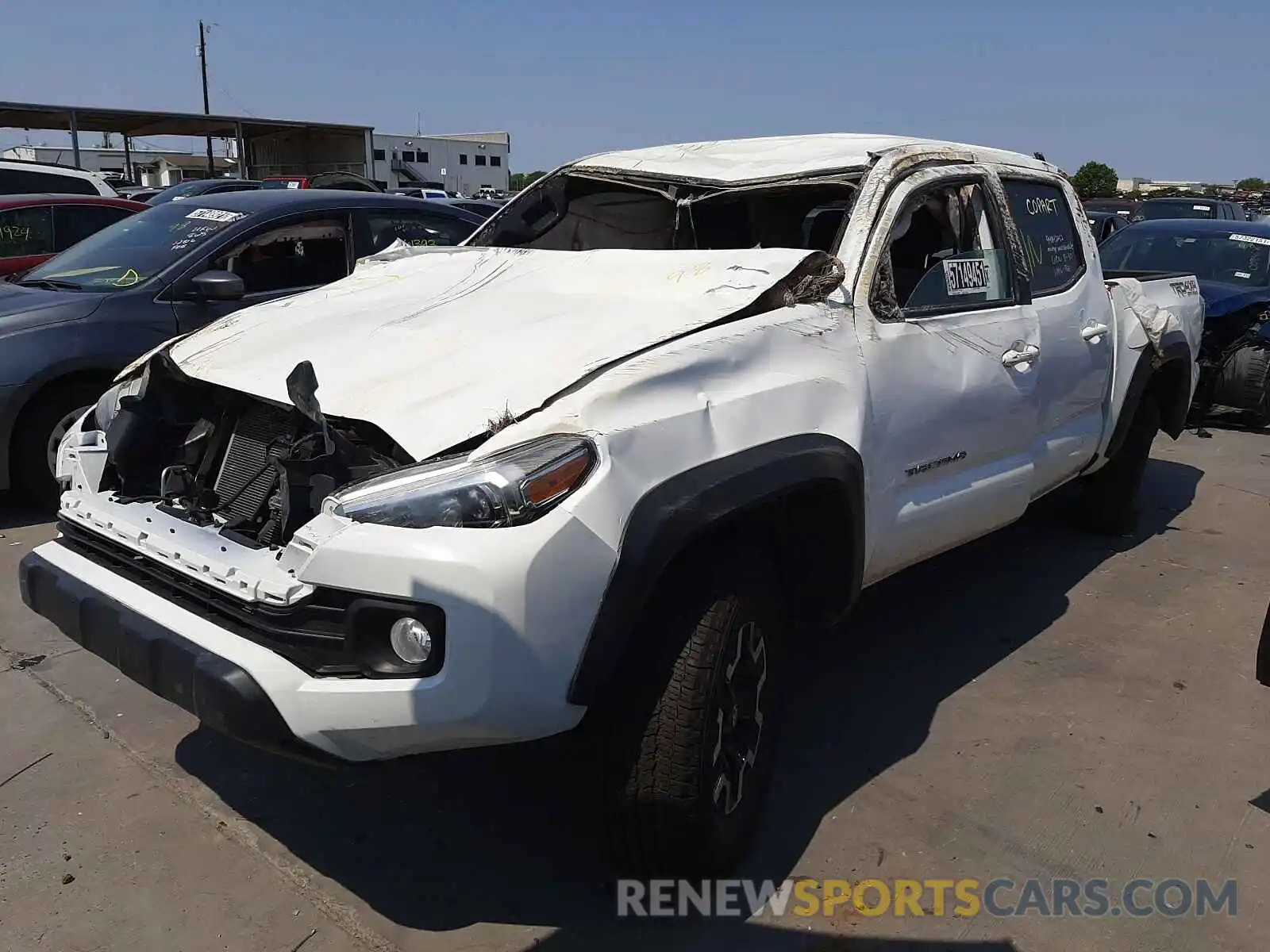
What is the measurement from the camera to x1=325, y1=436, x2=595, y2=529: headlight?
205 cm

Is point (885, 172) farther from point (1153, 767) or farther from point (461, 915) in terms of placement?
point (461, 915)

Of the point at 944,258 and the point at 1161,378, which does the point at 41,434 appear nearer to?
the point at 944,258

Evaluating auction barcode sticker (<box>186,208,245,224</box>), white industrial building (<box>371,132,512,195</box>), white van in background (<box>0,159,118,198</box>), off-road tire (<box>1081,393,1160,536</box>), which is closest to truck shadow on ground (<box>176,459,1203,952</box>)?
off-road tire (<box>1081,393,1160,536</box>)

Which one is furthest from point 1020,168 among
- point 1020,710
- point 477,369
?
point 477,369

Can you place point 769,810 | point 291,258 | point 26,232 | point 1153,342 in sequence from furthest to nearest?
point 26,232
point 291,258
point 1153,342
point 769,810

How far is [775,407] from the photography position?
2.57 meters

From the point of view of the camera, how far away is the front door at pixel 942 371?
9.80 feet

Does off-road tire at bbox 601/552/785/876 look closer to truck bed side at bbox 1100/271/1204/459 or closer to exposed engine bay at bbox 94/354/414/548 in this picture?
exposed engine bay at bbox 94/354/414/548

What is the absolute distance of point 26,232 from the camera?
7391 millimetres

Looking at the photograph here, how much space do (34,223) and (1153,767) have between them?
25.4 feet

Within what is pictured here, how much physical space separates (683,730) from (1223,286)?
7.65m

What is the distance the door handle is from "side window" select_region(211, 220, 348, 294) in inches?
148

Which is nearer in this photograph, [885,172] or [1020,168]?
[885,172]

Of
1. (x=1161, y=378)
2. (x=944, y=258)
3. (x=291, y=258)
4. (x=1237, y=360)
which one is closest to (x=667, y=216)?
(x=944, y=258)
